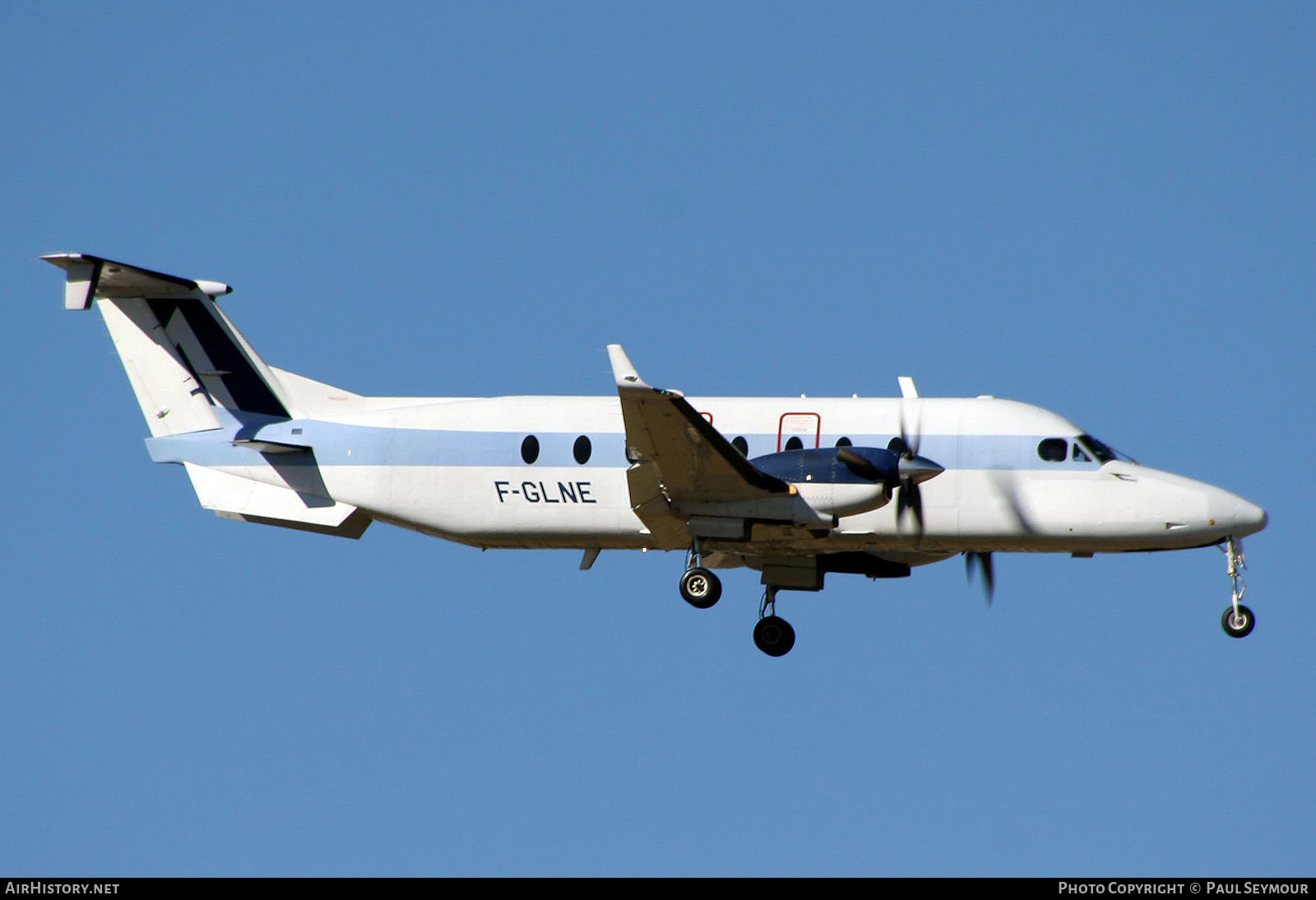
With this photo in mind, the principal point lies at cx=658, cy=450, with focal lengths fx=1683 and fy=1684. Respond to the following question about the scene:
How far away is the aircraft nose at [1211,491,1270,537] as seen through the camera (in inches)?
977

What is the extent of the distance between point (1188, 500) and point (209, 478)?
15.2m

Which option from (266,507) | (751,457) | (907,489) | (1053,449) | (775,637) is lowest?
(775,637)

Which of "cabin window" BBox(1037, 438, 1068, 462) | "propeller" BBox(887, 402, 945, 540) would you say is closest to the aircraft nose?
"cabin window" BBox(1037, 438, 1068, 462)

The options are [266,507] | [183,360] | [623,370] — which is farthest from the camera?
[183,360]

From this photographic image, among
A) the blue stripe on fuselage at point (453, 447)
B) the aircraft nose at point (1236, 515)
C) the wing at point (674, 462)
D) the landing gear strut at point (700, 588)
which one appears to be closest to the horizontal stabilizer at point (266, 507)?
the blue stripe on fuselage at point (453, 447)

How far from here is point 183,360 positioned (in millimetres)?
27453

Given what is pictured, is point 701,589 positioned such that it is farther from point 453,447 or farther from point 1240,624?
point 1240,624

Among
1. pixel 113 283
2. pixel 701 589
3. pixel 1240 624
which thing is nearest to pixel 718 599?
pixel 701 589

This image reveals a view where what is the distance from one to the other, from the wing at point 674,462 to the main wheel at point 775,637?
224cm

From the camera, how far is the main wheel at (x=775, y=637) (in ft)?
86.1

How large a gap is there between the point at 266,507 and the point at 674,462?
7.22 metres

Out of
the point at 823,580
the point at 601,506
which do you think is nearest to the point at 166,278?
the point at 601,506

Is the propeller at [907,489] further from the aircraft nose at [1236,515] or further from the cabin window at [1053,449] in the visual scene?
the aircraft nose at [1236,515]
